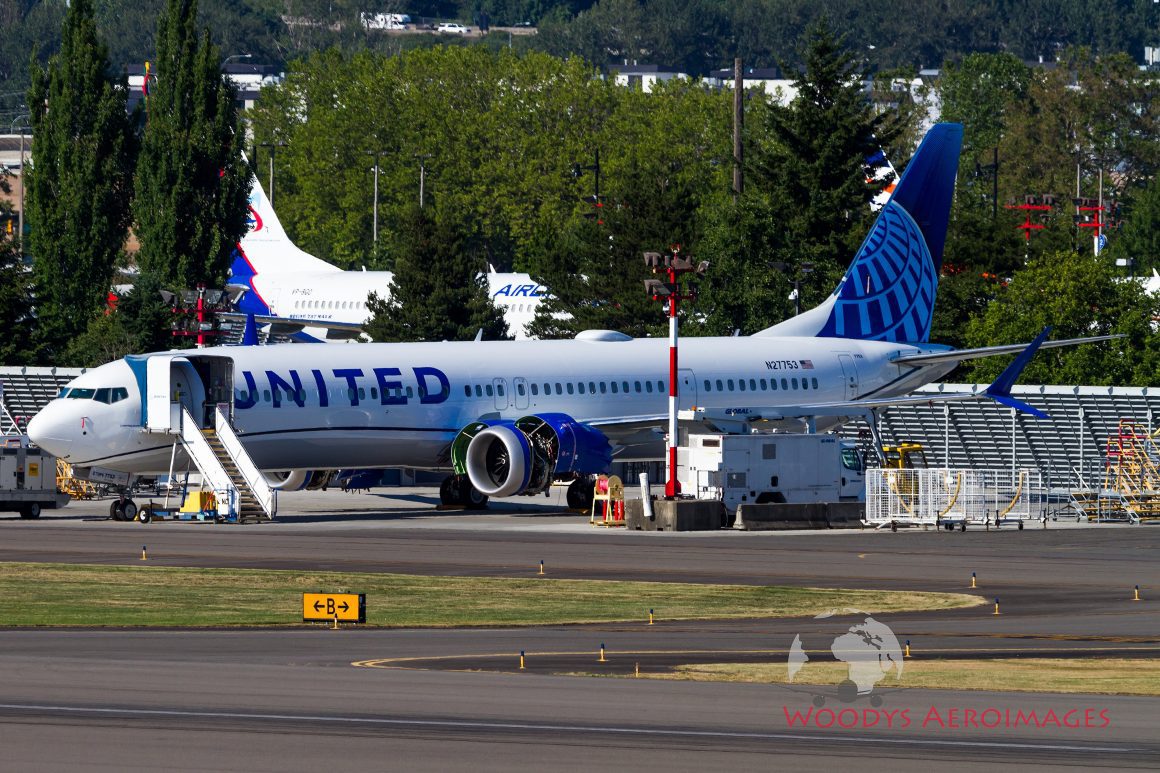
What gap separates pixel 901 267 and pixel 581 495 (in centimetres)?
1472

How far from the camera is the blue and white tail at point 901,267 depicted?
2441 inches

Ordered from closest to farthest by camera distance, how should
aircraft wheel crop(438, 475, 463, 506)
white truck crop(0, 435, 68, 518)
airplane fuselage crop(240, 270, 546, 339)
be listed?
1. white truck crop(0, 435, 68, 518)
2. aircraft wheel crop(438, 475, 463, 506)
3. airplane fuselage crop(240, 270, 546, 339)

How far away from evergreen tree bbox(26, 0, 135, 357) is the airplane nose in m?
37.0

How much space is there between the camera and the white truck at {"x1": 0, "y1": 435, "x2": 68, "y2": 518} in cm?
5134

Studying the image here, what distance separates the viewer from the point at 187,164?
86.3 m

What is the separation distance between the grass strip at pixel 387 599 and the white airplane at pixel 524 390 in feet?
41.7

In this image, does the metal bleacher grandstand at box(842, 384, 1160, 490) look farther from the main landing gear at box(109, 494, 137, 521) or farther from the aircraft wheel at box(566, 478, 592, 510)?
the main landing gear at box(109, 494, 137, 521)

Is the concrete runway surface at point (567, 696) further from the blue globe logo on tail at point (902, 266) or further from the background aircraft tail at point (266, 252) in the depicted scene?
the background aircraft tail at point (266, 252)

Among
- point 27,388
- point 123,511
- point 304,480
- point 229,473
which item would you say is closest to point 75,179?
point 27,388

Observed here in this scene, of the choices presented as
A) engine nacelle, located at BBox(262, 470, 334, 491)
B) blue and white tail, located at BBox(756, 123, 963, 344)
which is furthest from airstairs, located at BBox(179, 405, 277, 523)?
blue and white tail, located at BBox(756, 123, 963, 344)

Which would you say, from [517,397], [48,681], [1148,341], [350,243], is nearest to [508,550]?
[517,397]

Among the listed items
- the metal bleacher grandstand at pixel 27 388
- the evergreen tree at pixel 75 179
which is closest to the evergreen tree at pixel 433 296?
the evergreen tree at pixel 75 179

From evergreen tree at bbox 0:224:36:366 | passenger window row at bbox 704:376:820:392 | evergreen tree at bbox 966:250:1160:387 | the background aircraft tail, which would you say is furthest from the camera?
the background aircraft tail

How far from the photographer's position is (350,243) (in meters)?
184
